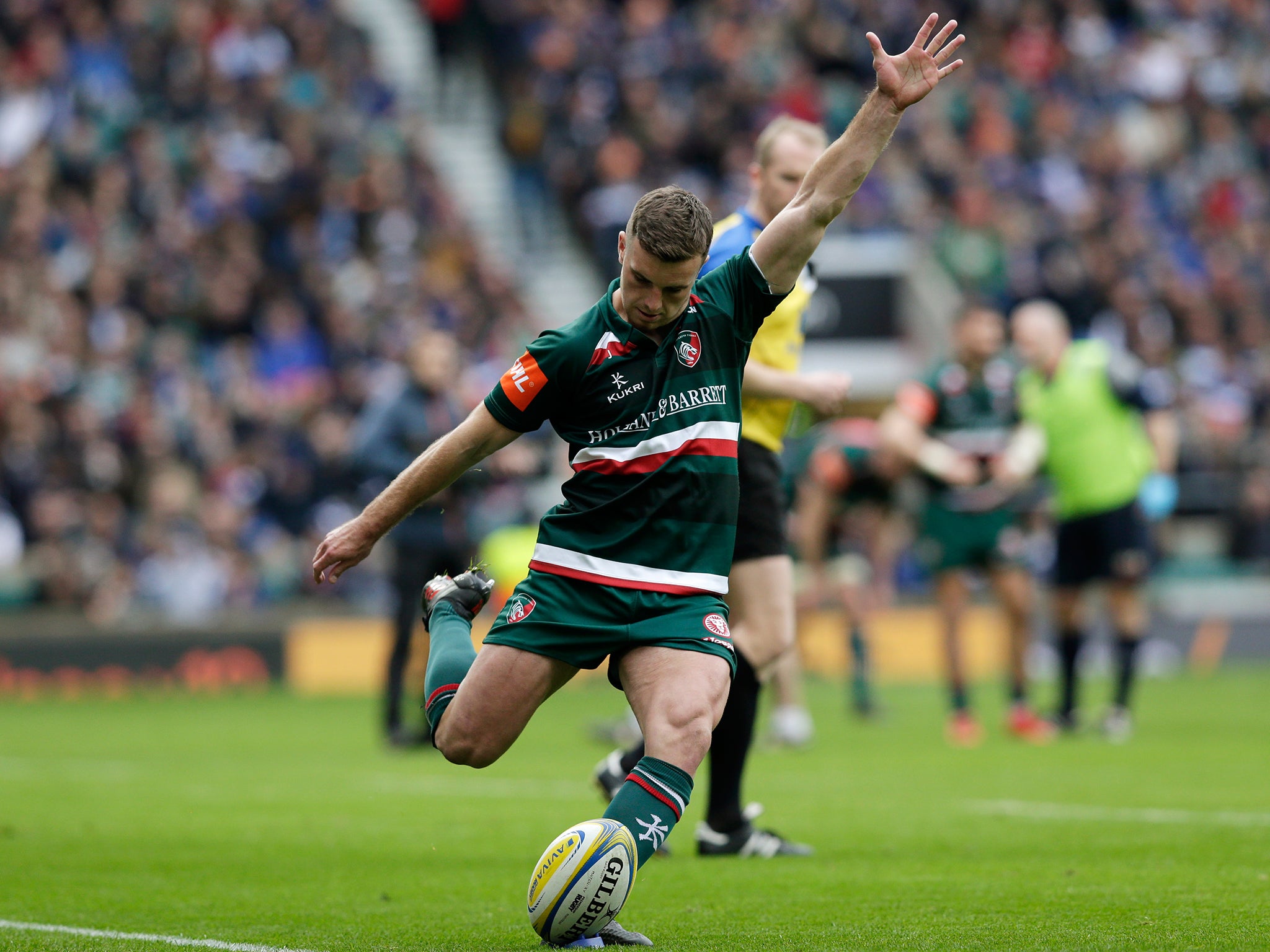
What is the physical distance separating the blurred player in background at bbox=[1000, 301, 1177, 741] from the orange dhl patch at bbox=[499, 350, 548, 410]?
7576 mm

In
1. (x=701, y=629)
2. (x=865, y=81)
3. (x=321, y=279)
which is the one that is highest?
(x=865, y=81)

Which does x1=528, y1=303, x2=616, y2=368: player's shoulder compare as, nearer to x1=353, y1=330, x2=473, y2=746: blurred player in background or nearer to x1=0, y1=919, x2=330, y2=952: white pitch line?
x1=0, y1=919, x2=330, y2=952: white pitch line

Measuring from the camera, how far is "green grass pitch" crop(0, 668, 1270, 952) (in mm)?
4977

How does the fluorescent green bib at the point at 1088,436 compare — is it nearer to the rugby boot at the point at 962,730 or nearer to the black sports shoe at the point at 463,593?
the rugby boot at the point at 962,730

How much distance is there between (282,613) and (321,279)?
4.30 metres

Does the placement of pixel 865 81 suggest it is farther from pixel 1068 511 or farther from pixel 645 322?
pixel 645 322

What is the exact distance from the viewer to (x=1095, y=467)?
40.0 feet

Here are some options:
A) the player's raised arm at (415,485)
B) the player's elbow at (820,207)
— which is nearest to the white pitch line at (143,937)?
the player's raised arm at (415,485)

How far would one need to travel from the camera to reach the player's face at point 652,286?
4.75 meters

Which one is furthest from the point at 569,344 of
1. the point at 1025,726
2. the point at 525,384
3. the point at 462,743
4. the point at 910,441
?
the point at 1025,726

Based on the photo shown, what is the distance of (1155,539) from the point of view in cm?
1953

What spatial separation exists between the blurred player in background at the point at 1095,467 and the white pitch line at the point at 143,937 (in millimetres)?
8168

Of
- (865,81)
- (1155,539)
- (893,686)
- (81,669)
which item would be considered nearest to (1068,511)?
(893,686)

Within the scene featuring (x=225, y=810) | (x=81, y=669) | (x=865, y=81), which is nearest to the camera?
(x=225, y=810)
